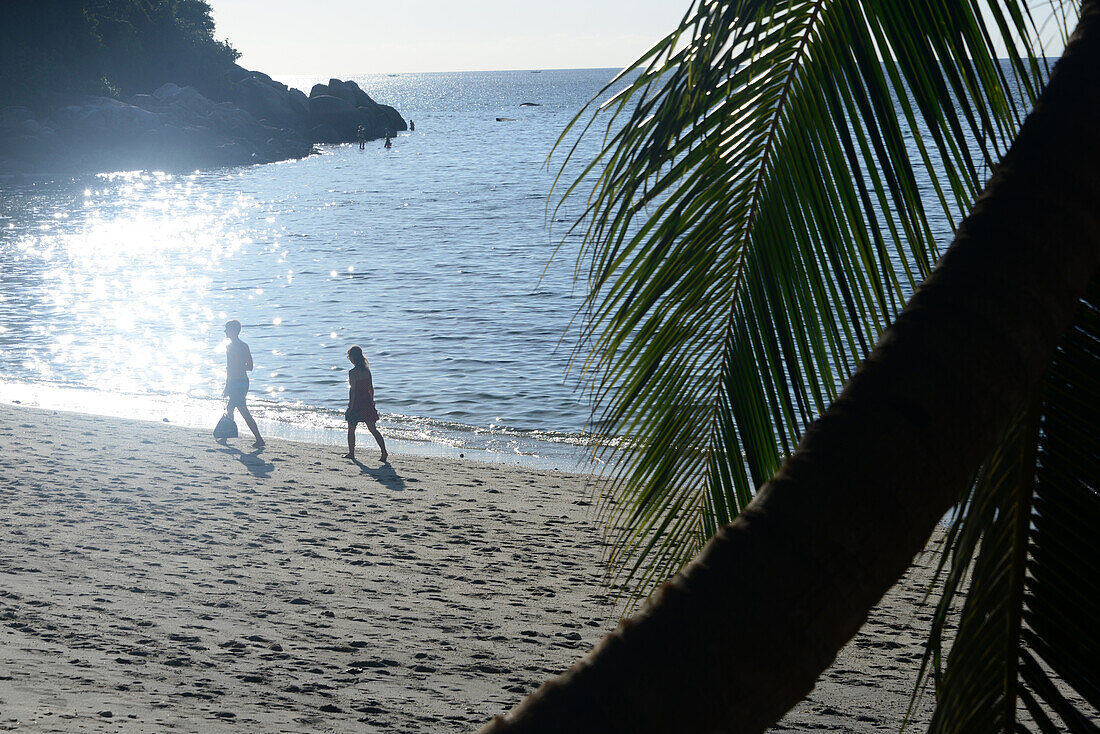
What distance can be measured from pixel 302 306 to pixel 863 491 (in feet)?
89.6

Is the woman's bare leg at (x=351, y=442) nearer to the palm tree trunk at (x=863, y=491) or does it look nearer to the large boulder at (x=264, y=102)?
the palm tree trunk at (x=863, y=491)

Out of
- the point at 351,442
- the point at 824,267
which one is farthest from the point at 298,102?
the point at 824,267

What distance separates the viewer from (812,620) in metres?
1.05

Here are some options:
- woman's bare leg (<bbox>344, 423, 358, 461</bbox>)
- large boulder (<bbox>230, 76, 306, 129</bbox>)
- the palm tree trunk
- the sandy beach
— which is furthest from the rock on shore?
the palm tree trunk

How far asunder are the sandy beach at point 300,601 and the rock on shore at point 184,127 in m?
57.2

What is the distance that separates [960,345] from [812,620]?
0.38m

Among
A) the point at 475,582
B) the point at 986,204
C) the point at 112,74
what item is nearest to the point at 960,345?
the point at 986,204

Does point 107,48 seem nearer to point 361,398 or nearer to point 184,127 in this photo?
point 184,127

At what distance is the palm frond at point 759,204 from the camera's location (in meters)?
2.01

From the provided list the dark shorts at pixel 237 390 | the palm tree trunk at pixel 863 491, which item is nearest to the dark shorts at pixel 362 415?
the dark shorts at pixel 237 390

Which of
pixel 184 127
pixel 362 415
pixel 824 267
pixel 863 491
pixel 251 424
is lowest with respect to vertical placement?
pixel 251 424

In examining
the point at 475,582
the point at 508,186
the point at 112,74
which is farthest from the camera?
the point at 112,74

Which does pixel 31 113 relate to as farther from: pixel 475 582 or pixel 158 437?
pixel 475 582

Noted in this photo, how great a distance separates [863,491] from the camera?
1.08 meters
